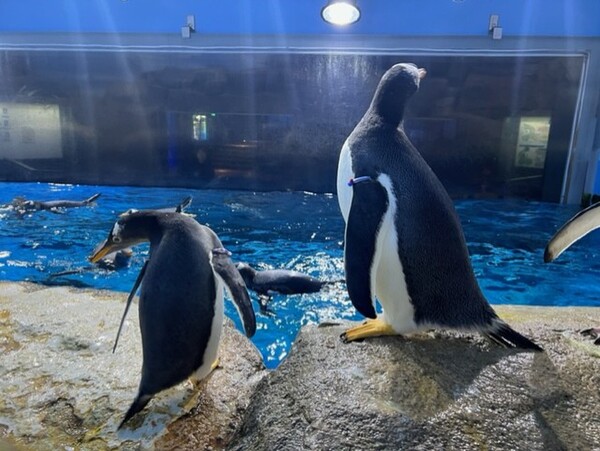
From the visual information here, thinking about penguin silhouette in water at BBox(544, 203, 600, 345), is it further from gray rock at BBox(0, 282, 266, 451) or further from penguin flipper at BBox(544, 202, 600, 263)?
gray rock at BBox(0, 282, 266, 451)

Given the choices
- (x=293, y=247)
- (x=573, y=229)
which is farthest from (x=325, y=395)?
(x=293, y=247)

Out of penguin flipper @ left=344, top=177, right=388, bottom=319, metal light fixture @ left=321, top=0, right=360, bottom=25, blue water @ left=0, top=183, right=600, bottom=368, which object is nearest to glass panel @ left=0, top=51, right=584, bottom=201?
blue water @ left=0, top=183, right=600, bottom=368

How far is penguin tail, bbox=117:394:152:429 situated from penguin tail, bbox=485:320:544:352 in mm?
1065

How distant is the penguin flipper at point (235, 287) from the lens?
4.19 feet

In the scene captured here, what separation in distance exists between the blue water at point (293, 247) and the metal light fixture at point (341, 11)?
2550mm

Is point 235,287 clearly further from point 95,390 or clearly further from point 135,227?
point 95,390

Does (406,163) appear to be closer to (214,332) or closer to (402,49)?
(214,332)

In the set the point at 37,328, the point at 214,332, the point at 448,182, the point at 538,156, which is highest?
the point at 214,332

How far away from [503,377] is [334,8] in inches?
221

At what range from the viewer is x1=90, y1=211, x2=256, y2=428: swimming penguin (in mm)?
1372

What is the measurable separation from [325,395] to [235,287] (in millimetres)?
404

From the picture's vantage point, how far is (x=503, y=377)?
1184 mm

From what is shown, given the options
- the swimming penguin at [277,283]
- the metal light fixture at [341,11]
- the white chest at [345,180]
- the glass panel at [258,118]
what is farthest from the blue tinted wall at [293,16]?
the white chest at [345,180]

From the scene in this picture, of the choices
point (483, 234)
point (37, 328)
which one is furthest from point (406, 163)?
point (483, 234)
